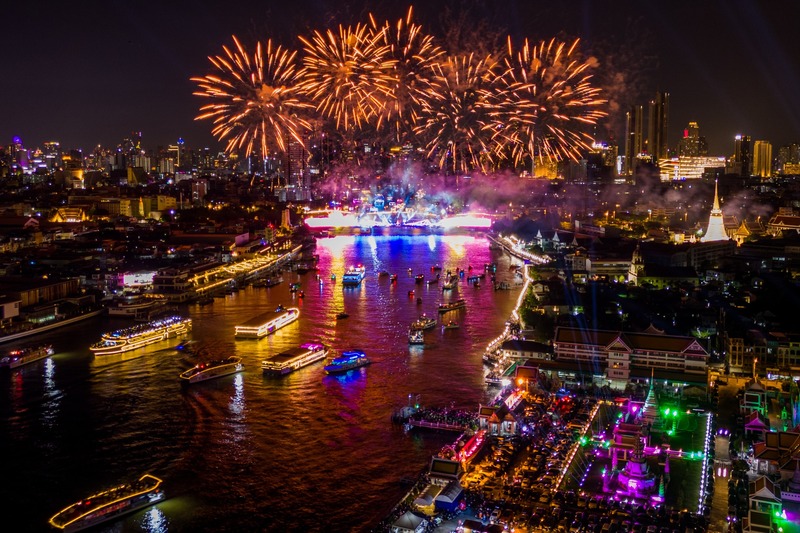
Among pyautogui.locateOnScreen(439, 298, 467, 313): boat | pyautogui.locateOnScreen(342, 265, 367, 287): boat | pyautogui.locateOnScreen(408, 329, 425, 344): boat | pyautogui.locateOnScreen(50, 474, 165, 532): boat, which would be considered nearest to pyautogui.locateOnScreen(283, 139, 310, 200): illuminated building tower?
pyautogui.locateOnScreen(342, 265, 367, 287): boat

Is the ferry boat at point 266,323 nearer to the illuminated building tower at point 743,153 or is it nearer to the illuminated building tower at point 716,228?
the illuminated building tower at point 716,228

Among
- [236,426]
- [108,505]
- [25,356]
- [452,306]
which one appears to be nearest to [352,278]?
[452,306]

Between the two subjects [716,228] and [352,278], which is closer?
[352,278]

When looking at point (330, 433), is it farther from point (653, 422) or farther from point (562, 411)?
point (653, 422)

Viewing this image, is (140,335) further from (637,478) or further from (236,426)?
(637,478)

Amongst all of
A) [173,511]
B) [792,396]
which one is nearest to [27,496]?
[173,511]

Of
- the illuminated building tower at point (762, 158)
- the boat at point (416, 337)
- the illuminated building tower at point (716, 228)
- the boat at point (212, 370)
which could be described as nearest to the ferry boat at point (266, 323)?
the boat at point (212, 370)
